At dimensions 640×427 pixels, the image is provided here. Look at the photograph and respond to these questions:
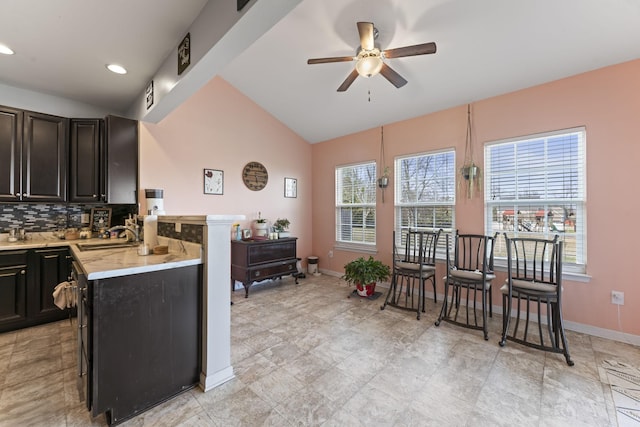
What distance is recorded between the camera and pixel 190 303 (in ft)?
6.13

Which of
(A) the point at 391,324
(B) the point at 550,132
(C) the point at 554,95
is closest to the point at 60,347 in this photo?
(A) the point at 391,324

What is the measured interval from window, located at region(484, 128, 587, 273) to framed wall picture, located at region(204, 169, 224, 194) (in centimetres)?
384

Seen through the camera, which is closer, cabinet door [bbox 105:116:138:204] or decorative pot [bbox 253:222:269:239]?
cabinet door [bbox 105:116:138:204]

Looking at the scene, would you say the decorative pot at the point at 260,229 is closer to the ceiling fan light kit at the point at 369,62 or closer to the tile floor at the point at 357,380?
the tile floor at the point at 357,380

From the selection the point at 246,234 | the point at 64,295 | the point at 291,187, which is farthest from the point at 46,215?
the point at 291,187

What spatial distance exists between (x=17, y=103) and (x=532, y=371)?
19.8ft

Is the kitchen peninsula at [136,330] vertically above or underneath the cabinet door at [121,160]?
underneath

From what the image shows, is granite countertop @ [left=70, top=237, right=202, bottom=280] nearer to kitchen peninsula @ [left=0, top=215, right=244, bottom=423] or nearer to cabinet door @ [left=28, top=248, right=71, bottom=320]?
kitchen peninsula @ [left=0, top=215, right=244, bottom=423]

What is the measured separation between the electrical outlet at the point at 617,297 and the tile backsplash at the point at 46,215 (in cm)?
552

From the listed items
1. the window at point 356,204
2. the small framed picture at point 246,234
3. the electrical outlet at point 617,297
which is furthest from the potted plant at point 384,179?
the electrical outlet at point 617,297

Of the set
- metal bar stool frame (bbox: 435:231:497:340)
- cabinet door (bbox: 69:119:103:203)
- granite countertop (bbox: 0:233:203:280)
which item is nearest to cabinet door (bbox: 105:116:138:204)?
cabinet door (bbox: 69:119:103:203)

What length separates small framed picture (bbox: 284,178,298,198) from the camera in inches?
199

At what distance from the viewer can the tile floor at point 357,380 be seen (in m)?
1.62

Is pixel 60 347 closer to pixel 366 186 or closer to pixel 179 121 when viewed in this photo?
pixel 179 121
